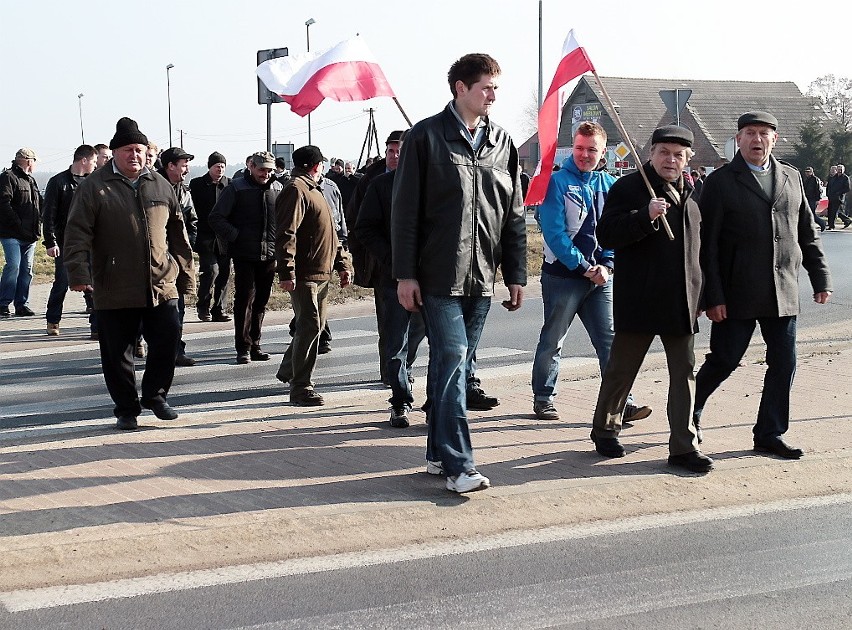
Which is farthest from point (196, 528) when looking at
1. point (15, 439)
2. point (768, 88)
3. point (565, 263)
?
point (768, 88)

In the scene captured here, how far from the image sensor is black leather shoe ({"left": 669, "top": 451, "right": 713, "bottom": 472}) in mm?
6609

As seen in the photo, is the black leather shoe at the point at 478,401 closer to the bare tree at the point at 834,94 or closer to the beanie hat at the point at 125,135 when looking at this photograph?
the beanie hat at the point at 125,135

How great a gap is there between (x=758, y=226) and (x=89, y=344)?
8132mm

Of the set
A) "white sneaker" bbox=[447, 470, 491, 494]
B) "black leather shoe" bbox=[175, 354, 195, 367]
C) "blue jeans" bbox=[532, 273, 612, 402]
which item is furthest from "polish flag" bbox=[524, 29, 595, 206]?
"black leather shoe" bbox=[175, 354, 195, 367]

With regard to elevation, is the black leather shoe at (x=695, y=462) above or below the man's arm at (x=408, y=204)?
below

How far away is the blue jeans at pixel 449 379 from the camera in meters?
6.21

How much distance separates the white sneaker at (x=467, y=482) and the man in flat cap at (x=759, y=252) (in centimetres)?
173

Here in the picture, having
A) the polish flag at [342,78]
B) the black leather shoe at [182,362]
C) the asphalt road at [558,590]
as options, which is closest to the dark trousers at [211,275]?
the black leather shoe at [182,362]

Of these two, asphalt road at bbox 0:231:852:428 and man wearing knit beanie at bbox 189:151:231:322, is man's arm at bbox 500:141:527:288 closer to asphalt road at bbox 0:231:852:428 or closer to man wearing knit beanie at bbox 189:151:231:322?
asphalt road at bbox 0:231:852:428

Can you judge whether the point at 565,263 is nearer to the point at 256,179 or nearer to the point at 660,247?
the point at 660,247

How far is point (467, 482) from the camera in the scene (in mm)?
6105

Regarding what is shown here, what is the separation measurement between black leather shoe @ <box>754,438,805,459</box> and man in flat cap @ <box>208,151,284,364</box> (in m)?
5.72

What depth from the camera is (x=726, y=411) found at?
849 cm

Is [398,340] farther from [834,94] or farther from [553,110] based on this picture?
[834,94]
